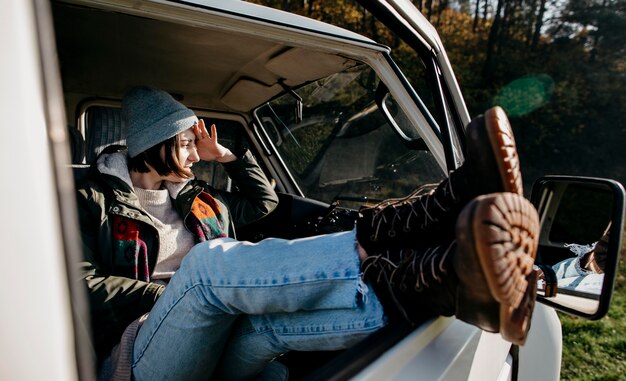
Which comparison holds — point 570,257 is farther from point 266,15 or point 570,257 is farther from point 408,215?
point 266,15

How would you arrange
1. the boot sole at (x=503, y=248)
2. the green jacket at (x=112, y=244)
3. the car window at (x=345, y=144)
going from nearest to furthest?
the boot sole at (x=503, y=248) → the green jacket at (x=112, y=244) → the car window at (x=345, y=144)

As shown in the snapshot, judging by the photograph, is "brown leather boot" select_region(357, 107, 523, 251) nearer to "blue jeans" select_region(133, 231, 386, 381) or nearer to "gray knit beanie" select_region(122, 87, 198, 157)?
"blue jeans" select_region(133, 231, 386, 381)

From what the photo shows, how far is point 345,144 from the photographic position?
2.64m

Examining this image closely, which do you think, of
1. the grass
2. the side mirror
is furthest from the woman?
the grass

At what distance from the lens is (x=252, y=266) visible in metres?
1.26

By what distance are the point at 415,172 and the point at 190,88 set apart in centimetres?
148

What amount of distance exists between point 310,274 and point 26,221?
724 millimetres

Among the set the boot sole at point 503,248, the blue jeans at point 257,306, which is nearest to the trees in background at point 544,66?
the blue jeans at point 257,306

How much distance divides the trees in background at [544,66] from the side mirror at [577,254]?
33.1 feet

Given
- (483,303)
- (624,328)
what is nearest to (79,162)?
(483,303)

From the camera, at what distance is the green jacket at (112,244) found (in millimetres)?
1573

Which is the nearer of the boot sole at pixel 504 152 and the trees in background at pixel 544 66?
the boot sole at pixel 504 152

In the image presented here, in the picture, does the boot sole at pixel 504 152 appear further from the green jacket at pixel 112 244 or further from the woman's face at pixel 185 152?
the woman's face at pixel 185 152

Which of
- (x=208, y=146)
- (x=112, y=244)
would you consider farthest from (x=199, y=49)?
(x=112, y=244)
